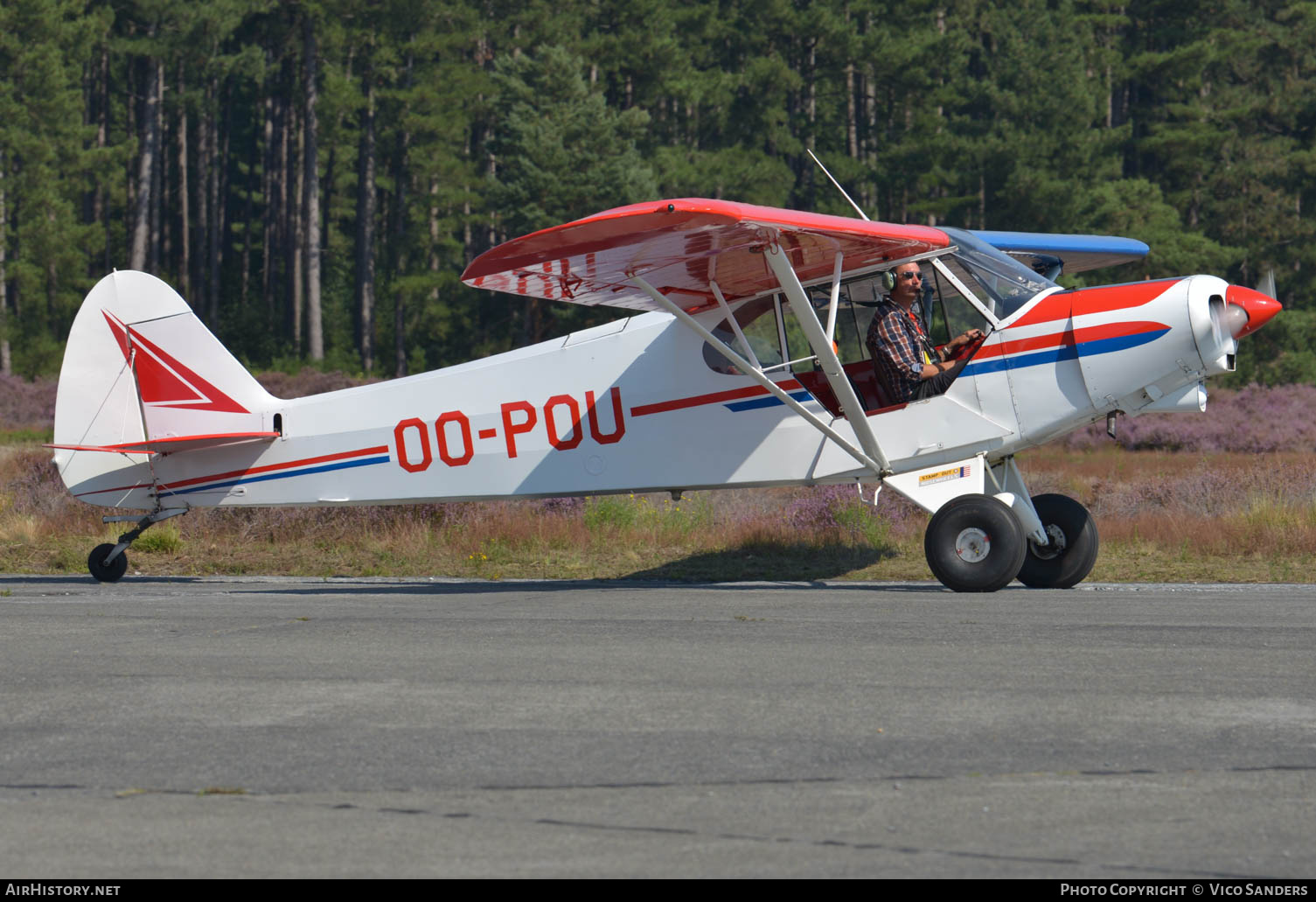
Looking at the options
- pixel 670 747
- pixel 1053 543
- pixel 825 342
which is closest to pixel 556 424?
pixel 825 342

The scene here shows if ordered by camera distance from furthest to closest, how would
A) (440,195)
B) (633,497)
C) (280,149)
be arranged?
(280,149) → (440,195) → (633,497)

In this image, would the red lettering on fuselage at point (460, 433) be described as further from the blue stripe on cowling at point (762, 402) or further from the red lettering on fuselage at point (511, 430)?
the blue stripe on cowling at point (762, 402)

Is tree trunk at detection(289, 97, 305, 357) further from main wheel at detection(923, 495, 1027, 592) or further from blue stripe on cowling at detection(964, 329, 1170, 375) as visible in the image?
main wheel at detection(923, 495, 1027, 592)

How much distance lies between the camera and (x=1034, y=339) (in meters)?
10.8

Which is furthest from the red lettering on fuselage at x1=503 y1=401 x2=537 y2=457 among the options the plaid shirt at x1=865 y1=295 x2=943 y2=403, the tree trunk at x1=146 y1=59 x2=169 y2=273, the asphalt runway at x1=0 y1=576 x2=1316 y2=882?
the tree trunk at x1=146 y1=59 x2=169 y2=273

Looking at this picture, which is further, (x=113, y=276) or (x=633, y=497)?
(x=633, y=497)

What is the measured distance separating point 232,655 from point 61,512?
11462 millimetres

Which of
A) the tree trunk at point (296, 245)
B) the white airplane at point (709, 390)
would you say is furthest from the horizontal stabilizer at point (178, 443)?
the tree trunk at point (296, 245)

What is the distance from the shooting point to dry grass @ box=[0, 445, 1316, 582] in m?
13.8

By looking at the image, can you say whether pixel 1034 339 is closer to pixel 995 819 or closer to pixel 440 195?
pixel 995 819

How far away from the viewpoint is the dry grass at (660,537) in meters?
13.8

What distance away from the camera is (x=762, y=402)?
38.1 ft

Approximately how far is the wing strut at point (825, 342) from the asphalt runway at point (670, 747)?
7.79ft

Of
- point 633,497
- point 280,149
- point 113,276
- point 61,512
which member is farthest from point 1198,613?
point 280,149
